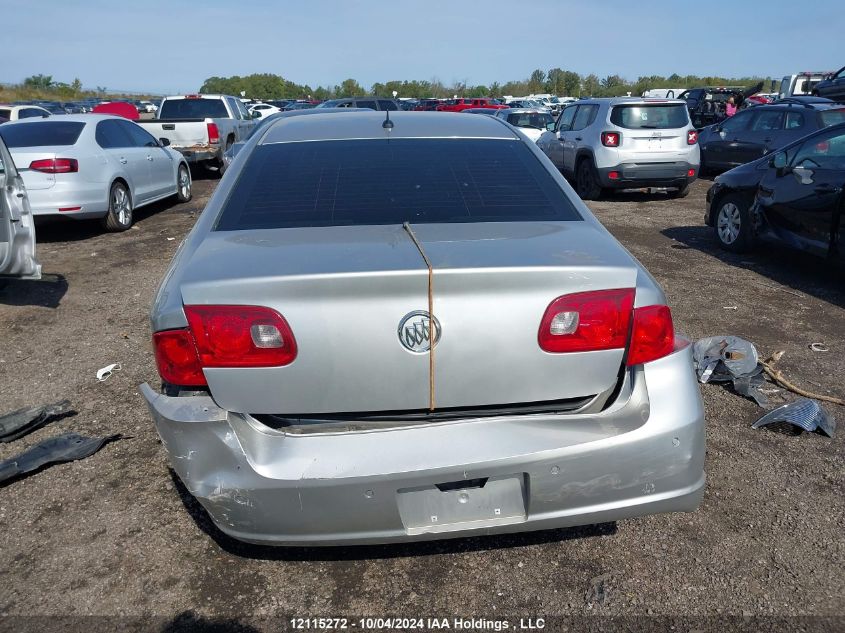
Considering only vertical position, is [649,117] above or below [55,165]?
above

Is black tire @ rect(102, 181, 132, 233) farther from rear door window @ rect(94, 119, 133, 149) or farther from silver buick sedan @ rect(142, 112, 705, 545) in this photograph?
silver buick sedan @ rect(142, 112, 705, 545)

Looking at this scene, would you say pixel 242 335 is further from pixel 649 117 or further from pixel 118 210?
pixel 649 117

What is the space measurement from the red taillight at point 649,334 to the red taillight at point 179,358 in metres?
1.44

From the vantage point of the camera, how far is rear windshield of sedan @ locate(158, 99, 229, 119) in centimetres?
1655

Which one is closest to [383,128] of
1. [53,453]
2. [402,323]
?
[402,323]

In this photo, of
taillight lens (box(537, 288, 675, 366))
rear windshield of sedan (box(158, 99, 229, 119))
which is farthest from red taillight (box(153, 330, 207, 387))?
rear windshield of sedan (box(158, 99, 229, 119))

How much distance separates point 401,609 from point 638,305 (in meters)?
1.38

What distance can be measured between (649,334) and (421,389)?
31.9 inches

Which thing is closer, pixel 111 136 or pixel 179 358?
pixel 179 358

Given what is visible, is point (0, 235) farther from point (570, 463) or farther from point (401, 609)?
point (570, 463)

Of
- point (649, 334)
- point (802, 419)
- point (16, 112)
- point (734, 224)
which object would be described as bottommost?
point (802, 419)

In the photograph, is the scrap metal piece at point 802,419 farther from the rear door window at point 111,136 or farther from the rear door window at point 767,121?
the rear door window at point 767,121

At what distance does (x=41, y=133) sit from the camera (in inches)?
367

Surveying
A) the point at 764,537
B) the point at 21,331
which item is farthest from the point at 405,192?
the point at 21,331
